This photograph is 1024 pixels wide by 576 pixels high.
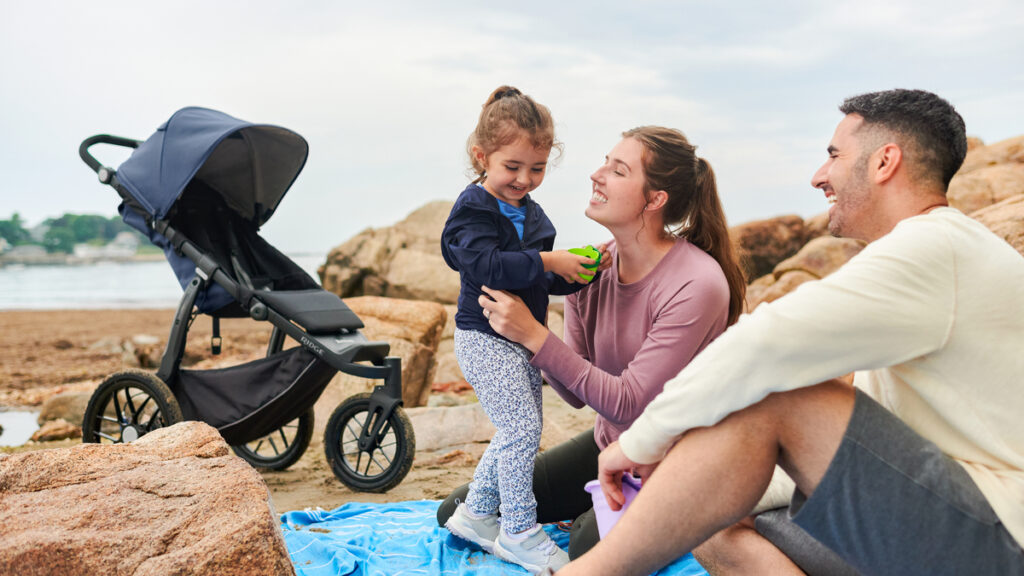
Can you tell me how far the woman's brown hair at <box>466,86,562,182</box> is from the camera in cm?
282

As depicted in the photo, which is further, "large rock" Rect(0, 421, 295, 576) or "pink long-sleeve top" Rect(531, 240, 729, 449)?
"pink long-sleeve top" Rect(531, 240, 729, 449)

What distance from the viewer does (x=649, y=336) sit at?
8.23ft

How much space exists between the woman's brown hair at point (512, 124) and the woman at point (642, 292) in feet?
0.91

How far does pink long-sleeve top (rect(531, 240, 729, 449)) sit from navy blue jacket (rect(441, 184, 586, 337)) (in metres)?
0.25

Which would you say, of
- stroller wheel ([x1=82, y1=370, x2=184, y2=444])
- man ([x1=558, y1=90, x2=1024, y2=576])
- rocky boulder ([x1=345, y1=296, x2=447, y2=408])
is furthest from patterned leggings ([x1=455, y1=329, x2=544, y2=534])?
rocky boulder ([x1=345, y1=296, x2=447, y2=408])

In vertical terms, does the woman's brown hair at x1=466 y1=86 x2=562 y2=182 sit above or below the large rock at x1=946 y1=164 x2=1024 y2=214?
above

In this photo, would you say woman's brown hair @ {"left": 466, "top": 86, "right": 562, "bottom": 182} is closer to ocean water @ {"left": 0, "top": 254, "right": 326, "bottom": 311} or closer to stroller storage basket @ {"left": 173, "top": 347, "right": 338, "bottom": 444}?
stroller storage basket @ {"left": 173, "top": 347, "right": 338, "bottom": 444}

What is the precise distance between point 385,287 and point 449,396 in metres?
3.21

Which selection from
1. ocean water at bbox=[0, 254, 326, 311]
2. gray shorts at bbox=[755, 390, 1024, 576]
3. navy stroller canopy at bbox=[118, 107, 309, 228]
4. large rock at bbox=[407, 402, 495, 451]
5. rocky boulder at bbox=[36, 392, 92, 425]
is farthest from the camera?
ocean water at bbox=[0, 254, 326, 311]

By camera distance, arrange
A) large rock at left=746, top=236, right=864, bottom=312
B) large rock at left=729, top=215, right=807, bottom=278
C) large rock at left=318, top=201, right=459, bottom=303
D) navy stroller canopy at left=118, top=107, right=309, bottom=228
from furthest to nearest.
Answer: large rock at left=729, top=215, right=807, bottom=278
large rock at left=746, top=236, right=864, bottom=312
large rock at left=318, top=201, right=459, bottom=303
navy stroller canopy at left=118, top=107, right=309, bottom=228

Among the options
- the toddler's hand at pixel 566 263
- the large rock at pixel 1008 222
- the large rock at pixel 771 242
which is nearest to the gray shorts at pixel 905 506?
the toddler's hand at pixel 566 263

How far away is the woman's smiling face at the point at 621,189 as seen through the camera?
2.61m

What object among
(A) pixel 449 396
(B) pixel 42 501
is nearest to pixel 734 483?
(B) pixel 42 501

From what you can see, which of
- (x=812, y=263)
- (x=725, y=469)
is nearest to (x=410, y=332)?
(x=725, y=469)
